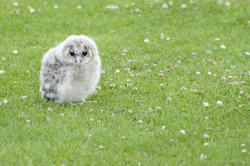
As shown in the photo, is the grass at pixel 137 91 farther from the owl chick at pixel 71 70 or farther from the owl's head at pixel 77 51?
the owl's head at pixel 77 51

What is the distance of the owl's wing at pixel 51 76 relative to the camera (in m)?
7.66

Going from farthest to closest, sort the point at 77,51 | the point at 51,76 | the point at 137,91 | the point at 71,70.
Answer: the point at 137,91
the point at 51,76
the point at 71,70
the point at 77,51

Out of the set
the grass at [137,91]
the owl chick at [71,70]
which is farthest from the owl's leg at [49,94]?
the grass at [137,91]

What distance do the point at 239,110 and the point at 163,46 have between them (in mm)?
4494

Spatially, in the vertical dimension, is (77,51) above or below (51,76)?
above

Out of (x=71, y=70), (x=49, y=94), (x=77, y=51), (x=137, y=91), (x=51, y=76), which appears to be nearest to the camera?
(x=77, y=51)

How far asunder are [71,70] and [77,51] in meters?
0.41

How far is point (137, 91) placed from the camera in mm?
8586

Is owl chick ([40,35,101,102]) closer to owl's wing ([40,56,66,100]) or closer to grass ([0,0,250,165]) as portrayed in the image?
owl's wing ([40,56,66,100])

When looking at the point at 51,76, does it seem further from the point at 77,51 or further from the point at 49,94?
the point at 77,51

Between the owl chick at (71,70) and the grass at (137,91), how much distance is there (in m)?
0.26

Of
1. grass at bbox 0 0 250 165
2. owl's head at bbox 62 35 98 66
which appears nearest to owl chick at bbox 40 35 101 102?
owl's head at bbox 62 35 98 66

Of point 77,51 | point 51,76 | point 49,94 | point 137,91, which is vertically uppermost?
point 77,51

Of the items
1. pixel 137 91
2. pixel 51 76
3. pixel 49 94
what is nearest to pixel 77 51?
pixel 51 76
